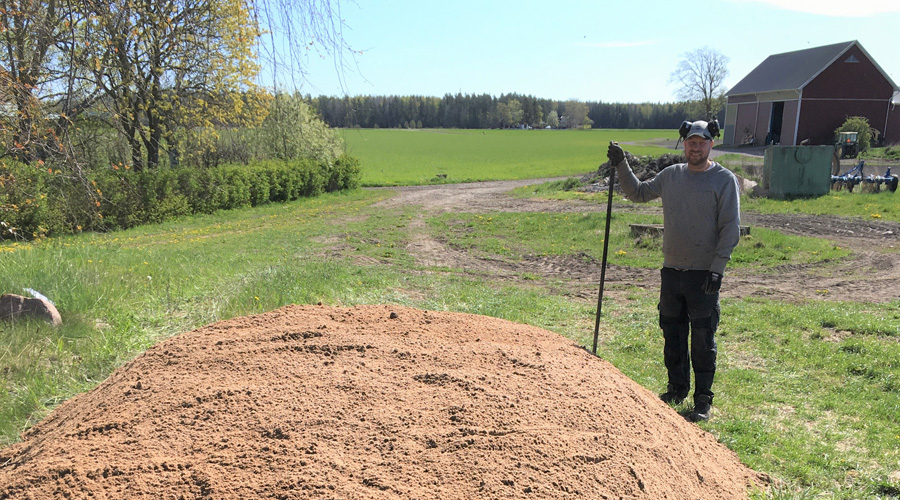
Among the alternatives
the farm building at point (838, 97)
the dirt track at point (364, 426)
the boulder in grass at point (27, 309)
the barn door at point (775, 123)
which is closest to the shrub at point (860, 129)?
the farm building at point (838, 97)

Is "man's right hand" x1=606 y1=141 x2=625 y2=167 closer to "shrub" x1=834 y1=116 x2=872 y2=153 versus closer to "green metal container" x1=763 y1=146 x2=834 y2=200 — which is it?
"green metal container" x1=763 y1=146 x2=834 y2=200

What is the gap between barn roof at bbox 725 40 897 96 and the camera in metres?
38.8

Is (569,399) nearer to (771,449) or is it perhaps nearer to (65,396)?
(771,449)

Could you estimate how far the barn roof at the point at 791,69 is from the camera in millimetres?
38812

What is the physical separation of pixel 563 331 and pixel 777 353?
2.14 meters

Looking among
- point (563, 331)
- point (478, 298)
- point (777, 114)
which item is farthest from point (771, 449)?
point (777, 114)

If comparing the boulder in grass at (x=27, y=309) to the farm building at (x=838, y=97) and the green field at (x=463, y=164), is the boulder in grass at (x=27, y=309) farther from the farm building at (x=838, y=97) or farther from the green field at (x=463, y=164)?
the farm building at (x=838, y=97)

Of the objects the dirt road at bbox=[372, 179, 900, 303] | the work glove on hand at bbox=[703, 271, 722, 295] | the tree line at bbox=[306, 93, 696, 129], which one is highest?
the tree line at bbox=[306, 93, 696, 129]

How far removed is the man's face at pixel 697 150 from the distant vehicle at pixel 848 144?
110 ft

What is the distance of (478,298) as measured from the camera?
7.55m

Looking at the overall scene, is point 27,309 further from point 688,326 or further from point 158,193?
point 158,193

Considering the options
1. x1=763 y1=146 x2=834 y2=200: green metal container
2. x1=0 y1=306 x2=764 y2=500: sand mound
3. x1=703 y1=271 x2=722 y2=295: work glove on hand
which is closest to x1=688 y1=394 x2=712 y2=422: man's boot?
x1=0 y1=306 x2=764 y2=500: sand mound

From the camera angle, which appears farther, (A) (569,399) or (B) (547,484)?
(A) (569,399)

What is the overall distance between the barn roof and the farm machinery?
76.5 ft
